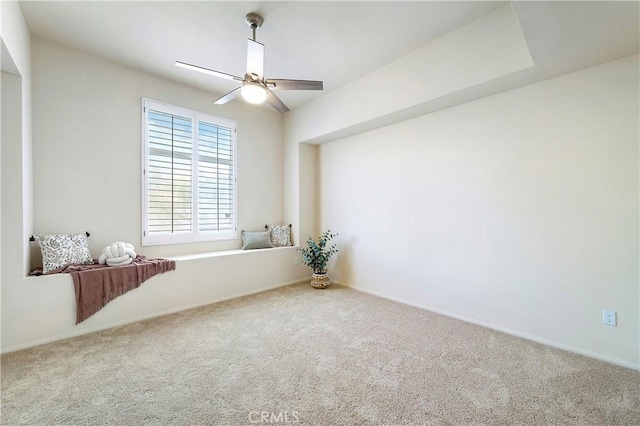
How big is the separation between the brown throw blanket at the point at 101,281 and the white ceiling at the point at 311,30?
2387 mm

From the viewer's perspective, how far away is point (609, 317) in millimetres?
2207

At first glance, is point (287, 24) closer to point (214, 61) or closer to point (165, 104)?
point (214, 61)

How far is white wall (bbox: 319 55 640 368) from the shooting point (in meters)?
2.18

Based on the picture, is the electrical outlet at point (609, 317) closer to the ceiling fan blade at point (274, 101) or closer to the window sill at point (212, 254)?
the ceiling fan blade at point (274, 101)

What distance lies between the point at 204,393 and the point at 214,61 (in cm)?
333

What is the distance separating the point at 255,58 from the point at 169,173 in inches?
84.2

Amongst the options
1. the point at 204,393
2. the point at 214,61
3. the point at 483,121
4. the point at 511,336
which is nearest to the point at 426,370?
the point at 511,336

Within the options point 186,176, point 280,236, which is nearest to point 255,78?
point 186,176

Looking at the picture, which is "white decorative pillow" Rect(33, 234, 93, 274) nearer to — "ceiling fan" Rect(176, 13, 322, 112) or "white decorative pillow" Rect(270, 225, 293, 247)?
"ceiling fan" Rect(176, 13, 322, 112)

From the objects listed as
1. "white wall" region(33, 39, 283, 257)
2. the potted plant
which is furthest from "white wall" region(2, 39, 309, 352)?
the potted plant

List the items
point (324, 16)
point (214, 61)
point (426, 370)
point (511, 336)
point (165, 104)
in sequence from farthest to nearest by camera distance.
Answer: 1. point (165, 104)
2. point (214, 61)
3. point (511, 336)
4. point (324, 16)
5. point (426, 370)

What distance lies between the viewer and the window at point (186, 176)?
11.6 ft

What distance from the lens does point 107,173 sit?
3199 mm

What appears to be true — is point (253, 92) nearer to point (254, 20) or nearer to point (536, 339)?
point (254, 20)
